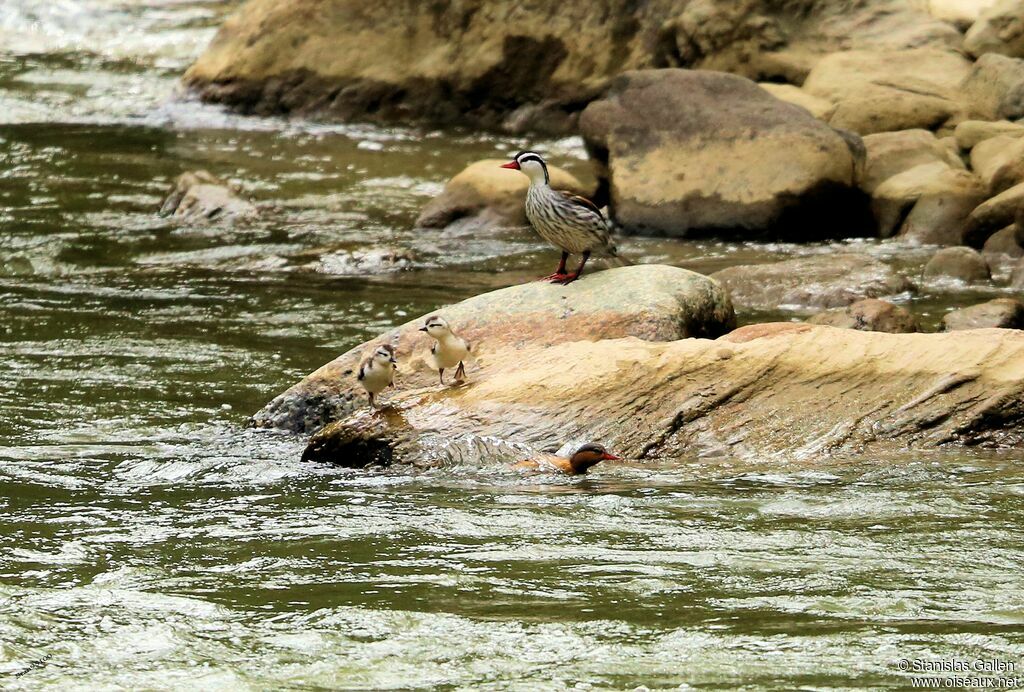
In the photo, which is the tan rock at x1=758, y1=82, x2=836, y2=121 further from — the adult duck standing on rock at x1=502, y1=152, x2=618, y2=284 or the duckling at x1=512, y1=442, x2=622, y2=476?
the duckling at x1=512, y1=442, x2=622, y2=476

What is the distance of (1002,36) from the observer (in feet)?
62.7

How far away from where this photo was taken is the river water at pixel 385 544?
5055 millimetres

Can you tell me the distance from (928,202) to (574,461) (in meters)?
8.32

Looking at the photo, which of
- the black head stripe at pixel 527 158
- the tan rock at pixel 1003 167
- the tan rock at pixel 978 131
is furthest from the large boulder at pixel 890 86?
the black head stripe at pixel 527 158

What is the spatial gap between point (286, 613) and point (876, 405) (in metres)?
3.62

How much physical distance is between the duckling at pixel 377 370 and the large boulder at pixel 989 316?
14.6ft

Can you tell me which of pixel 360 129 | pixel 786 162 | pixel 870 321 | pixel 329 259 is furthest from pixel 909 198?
pixel 360 129

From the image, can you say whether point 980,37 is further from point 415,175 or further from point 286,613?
point 286,613

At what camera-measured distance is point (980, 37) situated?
62.9 ft

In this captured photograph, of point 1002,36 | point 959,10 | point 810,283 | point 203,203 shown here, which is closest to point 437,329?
point 810,283

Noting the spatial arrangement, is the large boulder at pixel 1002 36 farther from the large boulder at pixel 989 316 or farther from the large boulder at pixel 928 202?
the large boulder at pixel 989 316

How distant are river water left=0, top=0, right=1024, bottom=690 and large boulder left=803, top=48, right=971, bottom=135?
5.19 m

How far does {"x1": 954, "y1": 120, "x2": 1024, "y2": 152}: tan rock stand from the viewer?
16234 millimetres

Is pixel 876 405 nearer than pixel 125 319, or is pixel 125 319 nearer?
pixel 876 405
